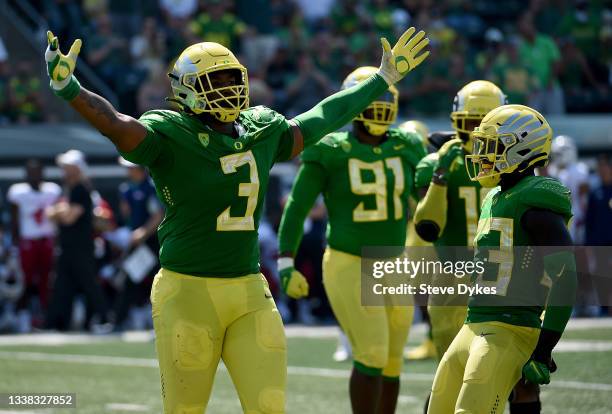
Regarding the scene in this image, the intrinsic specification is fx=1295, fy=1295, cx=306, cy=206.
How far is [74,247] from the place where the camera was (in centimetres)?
1259

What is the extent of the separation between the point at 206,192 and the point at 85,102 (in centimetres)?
63

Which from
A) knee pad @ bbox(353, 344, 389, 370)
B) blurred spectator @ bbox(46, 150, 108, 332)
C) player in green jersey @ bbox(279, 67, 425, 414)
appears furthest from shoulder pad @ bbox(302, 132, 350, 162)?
blurred spectator @ bbox(46, 150, 108, 332)

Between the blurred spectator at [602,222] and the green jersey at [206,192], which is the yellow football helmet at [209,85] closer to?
the green jersey at [206,192]

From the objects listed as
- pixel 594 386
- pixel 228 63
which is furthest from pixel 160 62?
pixel 228 63

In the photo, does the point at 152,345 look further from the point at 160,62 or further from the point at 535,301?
the point at 535,301

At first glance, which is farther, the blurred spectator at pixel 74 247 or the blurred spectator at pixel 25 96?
the blurred spectator at pixel 25 96

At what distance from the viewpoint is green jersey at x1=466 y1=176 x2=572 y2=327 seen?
5008 mm

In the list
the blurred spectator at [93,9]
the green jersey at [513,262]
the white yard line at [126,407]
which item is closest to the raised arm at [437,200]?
the green jersey at [513,262]

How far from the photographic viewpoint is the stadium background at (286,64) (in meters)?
13.9

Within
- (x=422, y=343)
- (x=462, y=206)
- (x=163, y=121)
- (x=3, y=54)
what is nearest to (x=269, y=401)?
(x=163, y=121)

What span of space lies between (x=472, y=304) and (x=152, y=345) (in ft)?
22.3

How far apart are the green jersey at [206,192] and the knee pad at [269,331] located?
0.67 feet

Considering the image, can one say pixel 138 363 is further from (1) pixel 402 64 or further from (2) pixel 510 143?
(2) pixel 510 143

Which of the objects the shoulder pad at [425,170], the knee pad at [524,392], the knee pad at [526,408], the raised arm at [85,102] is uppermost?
the raised arm at [85,102]
